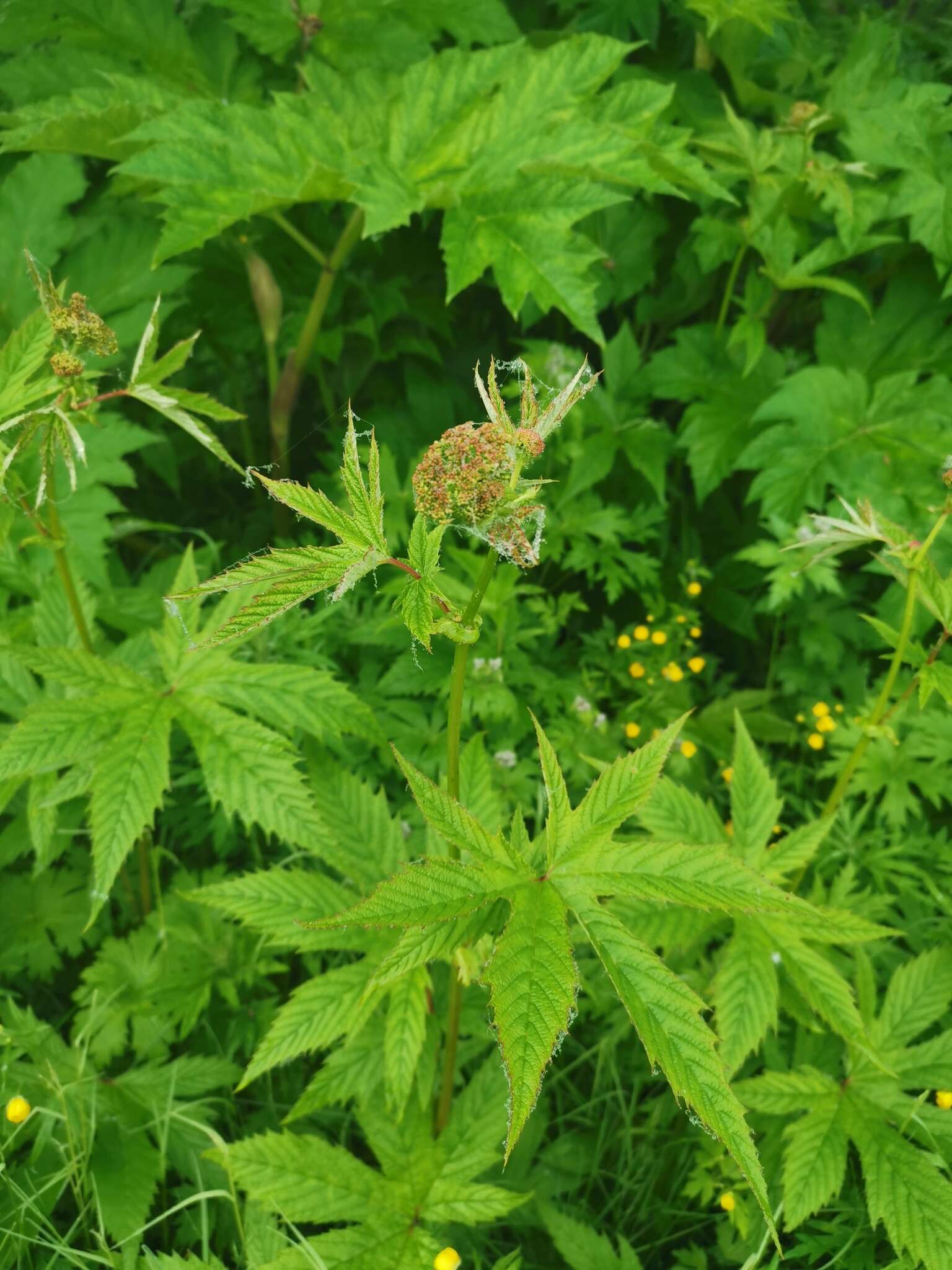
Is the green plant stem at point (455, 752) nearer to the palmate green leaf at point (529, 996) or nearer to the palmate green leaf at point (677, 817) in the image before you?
the palmate green leaf at point (529, 996)

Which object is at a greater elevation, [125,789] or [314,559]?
[314,559]

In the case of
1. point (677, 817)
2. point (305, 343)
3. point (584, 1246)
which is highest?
point (305, 343)

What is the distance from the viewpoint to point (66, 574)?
1.40 metres

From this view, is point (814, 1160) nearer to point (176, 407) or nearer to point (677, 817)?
point (677, 817)

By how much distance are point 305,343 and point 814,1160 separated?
1.90 meters

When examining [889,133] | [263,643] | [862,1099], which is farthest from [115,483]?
[889,133]

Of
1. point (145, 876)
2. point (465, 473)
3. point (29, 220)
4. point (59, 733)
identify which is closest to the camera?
point (465, 473)

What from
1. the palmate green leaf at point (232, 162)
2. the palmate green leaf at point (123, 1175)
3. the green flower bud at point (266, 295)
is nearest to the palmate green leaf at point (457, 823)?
the palmate green leaf at point (123, 1175)

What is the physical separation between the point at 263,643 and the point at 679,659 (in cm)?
112

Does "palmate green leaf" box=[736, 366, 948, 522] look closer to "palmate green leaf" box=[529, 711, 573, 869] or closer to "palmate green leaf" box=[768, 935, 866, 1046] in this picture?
"palmate green leaf" box=[768, 935, 866, 1046]

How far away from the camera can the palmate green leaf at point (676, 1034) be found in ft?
2.85

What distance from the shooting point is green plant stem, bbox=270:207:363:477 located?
6.70ft

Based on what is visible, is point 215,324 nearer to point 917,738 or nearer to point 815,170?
point 815,170

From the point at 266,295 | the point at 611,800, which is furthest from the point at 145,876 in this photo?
the point at 266,295
